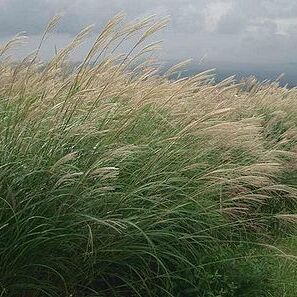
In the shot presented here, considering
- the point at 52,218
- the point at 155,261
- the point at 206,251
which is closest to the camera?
the point at 52,218

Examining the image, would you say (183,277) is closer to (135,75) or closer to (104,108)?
Result: (104,108)

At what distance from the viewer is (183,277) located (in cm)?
368

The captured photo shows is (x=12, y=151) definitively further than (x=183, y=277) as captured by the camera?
No

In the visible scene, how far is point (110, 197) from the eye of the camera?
11.5 feet

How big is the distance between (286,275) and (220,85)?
2621mm

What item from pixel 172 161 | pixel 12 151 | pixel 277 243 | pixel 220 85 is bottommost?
pixel 277 243

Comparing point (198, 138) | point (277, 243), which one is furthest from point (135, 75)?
point (277, 243)

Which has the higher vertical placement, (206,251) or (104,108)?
(104,108)

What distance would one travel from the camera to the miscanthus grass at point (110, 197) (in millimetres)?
3211

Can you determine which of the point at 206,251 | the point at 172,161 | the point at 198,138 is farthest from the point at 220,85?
the point at 206,251

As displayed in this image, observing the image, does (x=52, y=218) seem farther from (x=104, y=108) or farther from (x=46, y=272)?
(x=104, y=108)

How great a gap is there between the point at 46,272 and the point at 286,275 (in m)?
1.76

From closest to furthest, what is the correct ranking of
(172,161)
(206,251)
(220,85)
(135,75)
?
(206,251)
(172,161)
(135,75)
(220,85)

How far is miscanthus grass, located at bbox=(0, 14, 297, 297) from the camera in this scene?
3.21m
